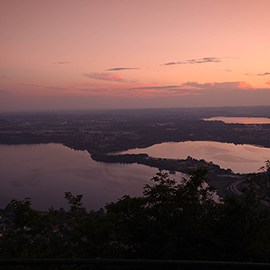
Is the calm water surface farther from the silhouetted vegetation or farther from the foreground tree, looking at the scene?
the foreground tree

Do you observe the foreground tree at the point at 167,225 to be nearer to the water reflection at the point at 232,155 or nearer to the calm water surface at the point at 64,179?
the calm water surface at the point at 64,179

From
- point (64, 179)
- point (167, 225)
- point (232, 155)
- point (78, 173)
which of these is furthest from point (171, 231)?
point (232, 155)

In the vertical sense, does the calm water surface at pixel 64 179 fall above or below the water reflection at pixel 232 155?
below

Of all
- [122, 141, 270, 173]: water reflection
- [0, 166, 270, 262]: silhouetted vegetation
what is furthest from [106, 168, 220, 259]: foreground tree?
[122, 141, 270, 173]: water reflection

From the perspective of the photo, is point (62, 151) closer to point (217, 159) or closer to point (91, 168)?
point (91, 168)

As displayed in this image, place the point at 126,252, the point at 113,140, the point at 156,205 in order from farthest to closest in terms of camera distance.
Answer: the point at 113,140 → the point at 156,205 → the point at 126,252

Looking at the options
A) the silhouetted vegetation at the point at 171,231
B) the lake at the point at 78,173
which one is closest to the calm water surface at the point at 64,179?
the lake at the point at 78,173

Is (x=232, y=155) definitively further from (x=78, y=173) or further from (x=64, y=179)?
(x=64, y=179)

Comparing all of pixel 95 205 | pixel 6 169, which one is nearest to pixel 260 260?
pixel 95 205
